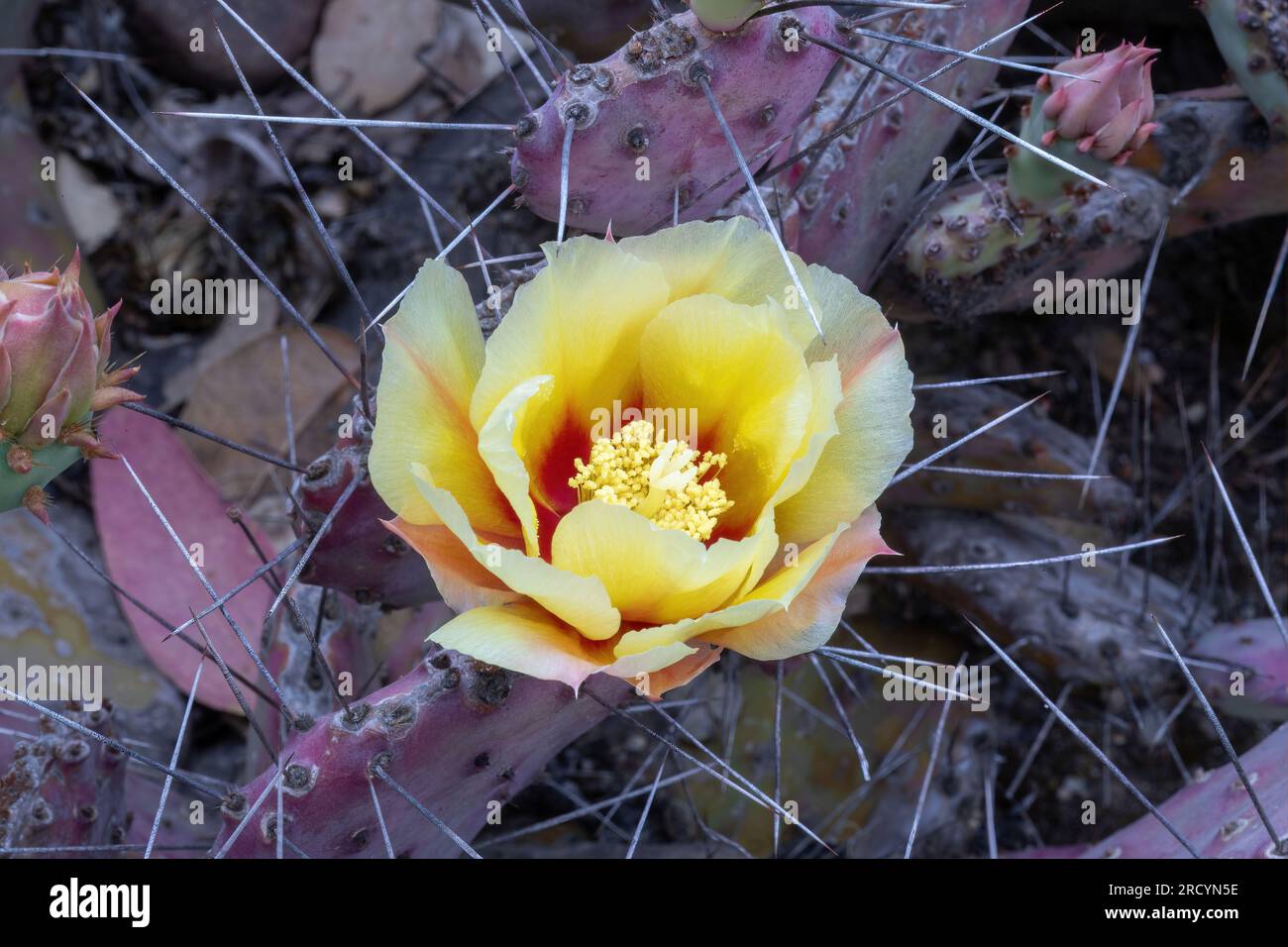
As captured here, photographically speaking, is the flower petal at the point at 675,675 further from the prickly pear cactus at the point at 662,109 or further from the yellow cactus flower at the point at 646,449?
the prickly pear cactus at the point at 662,109

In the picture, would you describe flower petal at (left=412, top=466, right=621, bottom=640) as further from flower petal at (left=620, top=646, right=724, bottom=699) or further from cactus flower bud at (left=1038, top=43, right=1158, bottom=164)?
cactus flower bud at (left=1038, top=43, right=1158, bottom=164)

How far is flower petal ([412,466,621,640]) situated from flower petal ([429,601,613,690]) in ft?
0.08

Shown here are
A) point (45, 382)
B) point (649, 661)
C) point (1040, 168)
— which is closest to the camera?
point (649, 661)

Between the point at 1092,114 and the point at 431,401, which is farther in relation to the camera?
the point at 1092,114

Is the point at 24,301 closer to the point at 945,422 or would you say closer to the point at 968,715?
the point at 945,422

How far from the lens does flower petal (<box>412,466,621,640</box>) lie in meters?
0.76

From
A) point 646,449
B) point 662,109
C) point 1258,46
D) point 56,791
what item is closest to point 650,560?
point 646,449

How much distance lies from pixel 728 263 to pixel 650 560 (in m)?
0.25

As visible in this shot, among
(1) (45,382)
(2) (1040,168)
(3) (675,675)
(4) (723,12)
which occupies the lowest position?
(3) (675,675)

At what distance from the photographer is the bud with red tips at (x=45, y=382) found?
845 mm

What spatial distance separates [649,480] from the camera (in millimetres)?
893

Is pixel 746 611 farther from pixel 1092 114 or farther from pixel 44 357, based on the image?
pixel 1092 114

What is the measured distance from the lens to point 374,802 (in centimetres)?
94

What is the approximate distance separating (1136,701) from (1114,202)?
61 centimetres
